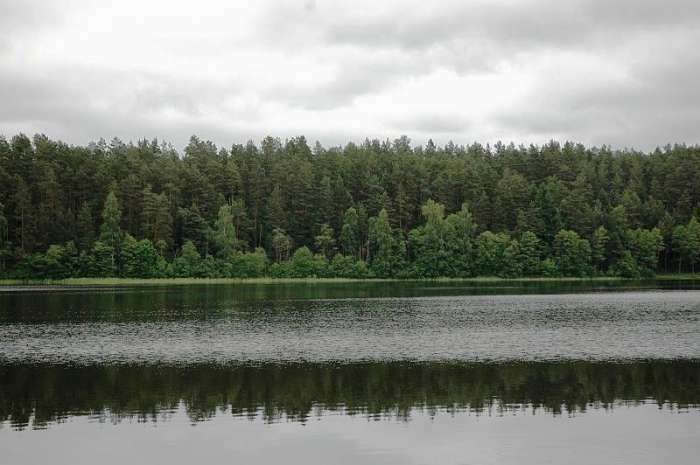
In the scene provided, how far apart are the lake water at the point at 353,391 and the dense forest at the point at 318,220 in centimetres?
8660

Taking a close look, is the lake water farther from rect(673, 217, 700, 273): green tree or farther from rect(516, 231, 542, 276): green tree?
rect(673, 217, 700, 273): green tree

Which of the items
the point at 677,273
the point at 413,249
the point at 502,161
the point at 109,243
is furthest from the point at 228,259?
the point at 677,273

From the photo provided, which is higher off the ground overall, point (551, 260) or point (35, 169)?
point (35, 169)

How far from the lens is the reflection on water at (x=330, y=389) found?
28.2m

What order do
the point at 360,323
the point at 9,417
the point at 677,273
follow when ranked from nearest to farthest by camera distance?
the point at 9,417 → the point at 360,323 → the point at 677,273

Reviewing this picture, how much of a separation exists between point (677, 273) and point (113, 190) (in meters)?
130

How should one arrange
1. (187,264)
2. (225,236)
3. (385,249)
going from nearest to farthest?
(187,264), (225,236), (385,249)

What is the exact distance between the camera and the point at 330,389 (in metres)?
31.9

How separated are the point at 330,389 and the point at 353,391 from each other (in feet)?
3.68

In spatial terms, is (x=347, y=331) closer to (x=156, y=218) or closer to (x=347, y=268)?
(x=347, y=268)

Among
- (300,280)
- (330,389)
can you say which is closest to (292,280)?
(300,280)

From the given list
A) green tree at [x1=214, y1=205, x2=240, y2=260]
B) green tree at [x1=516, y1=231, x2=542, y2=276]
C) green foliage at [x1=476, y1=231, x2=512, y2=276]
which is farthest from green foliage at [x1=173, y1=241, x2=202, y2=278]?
green tree at [x1=516, y1=231, x2=542, y2=276]

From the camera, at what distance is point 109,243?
14125 centimetres

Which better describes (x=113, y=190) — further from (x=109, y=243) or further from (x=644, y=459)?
(x=644, y=459)
